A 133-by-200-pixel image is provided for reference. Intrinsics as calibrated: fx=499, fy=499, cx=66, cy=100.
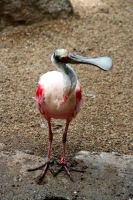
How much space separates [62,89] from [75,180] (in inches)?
23.4

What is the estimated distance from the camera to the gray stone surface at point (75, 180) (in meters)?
2.98

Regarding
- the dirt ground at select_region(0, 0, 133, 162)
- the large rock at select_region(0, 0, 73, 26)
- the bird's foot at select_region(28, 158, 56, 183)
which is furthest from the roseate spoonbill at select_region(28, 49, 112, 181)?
the large rock at select_region(0, 0, 73, 26)

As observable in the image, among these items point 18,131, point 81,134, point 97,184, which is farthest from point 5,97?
point 97,184

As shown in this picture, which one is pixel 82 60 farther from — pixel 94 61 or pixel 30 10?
pixel 30 10

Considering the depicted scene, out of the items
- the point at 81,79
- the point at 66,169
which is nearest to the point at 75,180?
the point at 66,169

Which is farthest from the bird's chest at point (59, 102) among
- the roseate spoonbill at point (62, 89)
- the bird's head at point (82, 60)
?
the bird's head at point (82, 60)

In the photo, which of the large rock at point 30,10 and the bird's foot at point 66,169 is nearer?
the bird's foot at point 66,169

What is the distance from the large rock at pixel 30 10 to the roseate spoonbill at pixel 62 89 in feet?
8.38

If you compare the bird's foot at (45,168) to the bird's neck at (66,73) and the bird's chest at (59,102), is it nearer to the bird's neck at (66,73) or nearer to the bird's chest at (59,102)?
the bird's chest at (59,102)

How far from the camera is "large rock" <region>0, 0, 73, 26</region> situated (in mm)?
5489

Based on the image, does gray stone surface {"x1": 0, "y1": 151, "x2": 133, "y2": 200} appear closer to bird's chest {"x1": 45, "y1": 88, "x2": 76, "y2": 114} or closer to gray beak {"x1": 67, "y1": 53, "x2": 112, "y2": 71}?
bird's chest {"x1": 45, "y1": 88, "x2": 76, "y2": 114}

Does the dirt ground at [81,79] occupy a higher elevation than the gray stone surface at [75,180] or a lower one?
lower

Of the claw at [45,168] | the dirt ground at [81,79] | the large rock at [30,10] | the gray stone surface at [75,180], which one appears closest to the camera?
the gray stone surface at [75,180]

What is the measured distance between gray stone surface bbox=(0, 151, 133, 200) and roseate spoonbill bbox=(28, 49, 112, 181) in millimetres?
83
